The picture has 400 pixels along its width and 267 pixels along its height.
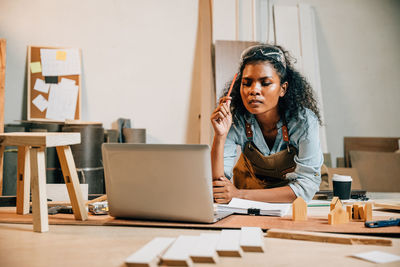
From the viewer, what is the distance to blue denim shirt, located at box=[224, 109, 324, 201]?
1748mm

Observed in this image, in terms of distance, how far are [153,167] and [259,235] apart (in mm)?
390

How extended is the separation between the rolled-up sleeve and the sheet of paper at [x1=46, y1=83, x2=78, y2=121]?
115 inches

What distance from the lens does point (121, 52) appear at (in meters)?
4.20

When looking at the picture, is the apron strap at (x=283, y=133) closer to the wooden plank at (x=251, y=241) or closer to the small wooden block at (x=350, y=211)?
the small wooden block at (x=350, y=211)

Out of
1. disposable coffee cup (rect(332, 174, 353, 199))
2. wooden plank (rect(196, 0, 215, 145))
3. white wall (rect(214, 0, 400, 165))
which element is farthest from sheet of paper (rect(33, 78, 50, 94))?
disposable coffee cup (rect(332, 174, 353, 199))

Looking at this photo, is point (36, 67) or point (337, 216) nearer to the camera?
point (337, 216)

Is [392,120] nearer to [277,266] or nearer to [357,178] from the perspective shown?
[357,178]

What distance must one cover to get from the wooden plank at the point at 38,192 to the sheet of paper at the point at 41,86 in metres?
3.07

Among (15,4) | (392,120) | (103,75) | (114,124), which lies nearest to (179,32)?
(103,75)

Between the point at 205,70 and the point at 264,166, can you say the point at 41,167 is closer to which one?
the point at 264,166

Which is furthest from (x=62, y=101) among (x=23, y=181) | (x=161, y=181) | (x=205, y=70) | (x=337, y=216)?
(x=337, y=216)

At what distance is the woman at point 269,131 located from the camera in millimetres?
1788

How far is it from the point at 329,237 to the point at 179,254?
444mm

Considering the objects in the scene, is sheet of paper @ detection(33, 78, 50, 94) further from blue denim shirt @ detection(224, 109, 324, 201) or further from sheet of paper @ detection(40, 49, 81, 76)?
blue denim shirt @ detection(224, 109, 324, 201)
